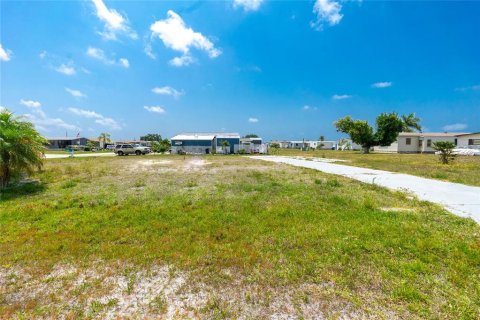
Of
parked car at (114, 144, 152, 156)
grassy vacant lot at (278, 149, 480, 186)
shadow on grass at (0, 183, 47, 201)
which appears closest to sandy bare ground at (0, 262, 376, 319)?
shadow on grass at (0, 183, 47, 201)

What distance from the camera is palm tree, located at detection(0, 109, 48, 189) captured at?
8102 mm

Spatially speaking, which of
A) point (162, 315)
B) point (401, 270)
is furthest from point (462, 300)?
point (162, 315)

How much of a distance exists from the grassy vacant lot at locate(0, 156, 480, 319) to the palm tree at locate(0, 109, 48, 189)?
3465 mm

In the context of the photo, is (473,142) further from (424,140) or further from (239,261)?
(239,261)

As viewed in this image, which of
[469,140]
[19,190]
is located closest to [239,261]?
[19,190]

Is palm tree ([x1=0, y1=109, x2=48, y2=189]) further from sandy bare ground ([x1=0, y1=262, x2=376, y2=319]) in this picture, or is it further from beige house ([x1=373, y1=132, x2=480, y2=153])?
beige house ([x1=373, y1=132, x2=480, y2=153])

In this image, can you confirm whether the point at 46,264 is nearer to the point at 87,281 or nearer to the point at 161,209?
the point at 87,281

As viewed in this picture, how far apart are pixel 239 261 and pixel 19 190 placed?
9.60 meters

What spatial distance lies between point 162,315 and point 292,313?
141 centimetres

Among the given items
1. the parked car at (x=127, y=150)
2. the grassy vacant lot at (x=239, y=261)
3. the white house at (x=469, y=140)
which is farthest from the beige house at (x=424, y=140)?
the parked car at (x=127, y=150)

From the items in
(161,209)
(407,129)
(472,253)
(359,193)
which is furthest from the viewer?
(407,129)

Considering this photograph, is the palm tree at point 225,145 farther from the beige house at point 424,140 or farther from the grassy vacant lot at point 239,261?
the grassy vacant lot at point 239,261

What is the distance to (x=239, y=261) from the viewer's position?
3.39 metres

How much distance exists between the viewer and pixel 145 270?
10.5ft
